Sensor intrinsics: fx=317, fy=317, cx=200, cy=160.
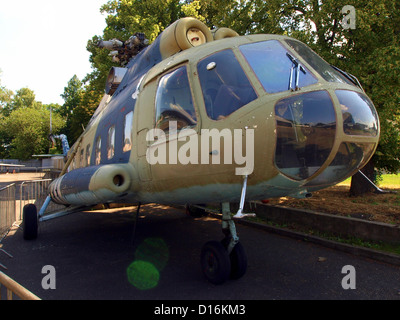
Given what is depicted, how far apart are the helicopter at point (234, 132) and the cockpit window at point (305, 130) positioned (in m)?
0.01

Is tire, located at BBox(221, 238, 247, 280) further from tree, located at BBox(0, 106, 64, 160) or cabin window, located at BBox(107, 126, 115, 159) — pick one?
tree, located at BBox(0, 106, 64, 160)

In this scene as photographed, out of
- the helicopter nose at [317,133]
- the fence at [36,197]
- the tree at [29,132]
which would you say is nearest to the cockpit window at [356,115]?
the helicopter nose at [317,133]

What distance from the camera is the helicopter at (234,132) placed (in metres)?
3.31

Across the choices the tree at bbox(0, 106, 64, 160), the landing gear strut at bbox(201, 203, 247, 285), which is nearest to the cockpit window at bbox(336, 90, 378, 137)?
the landing gear strut at bbox(201, 203, 247, 285)

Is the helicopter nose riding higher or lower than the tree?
lower

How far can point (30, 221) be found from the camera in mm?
7293

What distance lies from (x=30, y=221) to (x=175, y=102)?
→ 5.24 m

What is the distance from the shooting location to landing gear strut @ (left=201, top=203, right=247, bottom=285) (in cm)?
416

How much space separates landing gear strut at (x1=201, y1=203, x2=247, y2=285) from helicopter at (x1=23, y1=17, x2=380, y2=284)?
14 millimetres

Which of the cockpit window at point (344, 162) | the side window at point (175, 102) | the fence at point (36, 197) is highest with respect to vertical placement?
the side window at point (175, 102)

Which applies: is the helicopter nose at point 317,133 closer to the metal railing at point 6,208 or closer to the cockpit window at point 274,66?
the cockpit window at point 274,66

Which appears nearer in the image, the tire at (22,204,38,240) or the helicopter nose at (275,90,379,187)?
the helicopter nose at (275,90,379,187)
